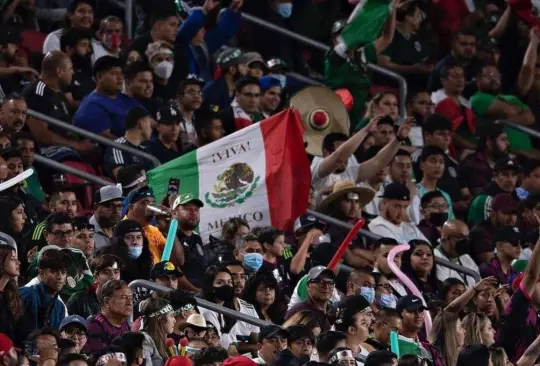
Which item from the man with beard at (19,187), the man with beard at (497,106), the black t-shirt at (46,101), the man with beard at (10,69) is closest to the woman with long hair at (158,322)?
the man with beard at (19,187)

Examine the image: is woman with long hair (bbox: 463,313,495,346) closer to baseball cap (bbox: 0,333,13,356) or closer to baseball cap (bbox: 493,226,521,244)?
baseball cap (bbox: 493,226,521,244)

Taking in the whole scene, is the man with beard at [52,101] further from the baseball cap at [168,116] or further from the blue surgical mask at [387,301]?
the blue surgical mask at [387,301]

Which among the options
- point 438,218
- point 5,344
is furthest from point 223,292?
point 438,218

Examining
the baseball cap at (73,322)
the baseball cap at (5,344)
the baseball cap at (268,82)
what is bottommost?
the baseball cap at (268,82)

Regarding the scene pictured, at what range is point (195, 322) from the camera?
14.2 m

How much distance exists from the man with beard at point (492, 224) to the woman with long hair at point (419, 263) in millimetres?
1521

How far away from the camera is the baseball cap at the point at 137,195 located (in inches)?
632

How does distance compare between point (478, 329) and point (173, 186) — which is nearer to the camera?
point (478, 329)

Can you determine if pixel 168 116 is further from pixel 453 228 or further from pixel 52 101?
pixel 453 228

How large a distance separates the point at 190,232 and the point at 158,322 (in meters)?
2.26

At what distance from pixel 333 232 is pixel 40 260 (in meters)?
4.36

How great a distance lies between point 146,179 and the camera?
1689cm

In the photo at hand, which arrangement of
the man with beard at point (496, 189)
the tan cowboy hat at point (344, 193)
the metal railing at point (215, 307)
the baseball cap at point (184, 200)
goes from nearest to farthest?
1. the metal railing at point (215, 307)
2. the baseball cap at point (184, 200)
3. the tan cowboy hat at point (344, 193)
4. the man with beard at point (496, 189)

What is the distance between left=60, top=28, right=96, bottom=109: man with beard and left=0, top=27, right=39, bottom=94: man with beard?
43cm
